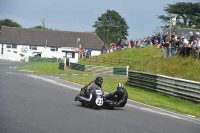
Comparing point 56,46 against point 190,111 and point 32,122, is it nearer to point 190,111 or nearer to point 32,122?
point 190,111

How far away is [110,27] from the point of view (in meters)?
115

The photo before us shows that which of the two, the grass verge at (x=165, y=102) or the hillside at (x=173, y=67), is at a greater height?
the hillside at (x=173, y=67)

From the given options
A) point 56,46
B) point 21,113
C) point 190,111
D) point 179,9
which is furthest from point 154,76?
point 56,46

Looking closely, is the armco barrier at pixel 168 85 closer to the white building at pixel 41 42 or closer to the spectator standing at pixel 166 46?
the spectator standing at pixel 166 46

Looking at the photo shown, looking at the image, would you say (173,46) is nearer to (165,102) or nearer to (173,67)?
(173,67)

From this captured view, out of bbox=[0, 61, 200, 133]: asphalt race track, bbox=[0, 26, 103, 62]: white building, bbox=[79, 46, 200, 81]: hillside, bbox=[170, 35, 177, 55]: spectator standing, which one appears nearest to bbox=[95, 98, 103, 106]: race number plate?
bbox=[0, 61, 200, 133]: asphalt race track

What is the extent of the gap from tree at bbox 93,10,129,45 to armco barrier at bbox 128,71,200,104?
271ft

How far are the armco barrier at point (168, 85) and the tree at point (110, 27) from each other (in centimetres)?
8245

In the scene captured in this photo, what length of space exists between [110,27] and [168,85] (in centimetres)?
9069

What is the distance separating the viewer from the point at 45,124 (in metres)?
11.7

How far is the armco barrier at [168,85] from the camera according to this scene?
73.3 feet

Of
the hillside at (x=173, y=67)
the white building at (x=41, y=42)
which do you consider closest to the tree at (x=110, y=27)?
the white building at (x=41, y=42)

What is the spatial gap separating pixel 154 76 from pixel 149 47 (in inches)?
924

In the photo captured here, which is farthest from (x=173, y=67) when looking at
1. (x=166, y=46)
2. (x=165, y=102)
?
(x=165, y=102)
